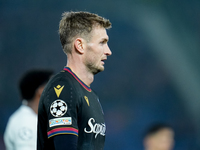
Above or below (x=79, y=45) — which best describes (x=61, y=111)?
below

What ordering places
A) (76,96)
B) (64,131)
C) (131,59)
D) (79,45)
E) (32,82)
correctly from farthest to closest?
1. (131,59)
2. (32,82)
3. (79,45)
4. (76,96)
5. (64,131)

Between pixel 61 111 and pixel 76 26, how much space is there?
0.70 m

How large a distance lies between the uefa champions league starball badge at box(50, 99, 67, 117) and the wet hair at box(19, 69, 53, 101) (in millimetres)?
2177

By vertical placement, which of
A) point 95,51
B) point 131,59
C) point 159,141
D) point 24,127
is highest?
point 131,59

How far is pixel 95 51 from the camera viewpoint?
7.88ft

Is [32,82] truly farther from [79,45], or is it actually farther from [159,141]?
[79,45]

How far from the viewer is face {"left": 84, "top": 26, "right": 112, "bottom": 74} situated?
94.3 inches

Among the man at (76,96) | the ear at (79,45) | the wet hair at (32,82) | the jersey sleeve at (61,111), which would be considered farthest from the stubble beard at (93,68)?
the wet hair at (32,82)

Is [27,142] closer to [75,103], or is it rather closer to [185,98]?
[75,103]

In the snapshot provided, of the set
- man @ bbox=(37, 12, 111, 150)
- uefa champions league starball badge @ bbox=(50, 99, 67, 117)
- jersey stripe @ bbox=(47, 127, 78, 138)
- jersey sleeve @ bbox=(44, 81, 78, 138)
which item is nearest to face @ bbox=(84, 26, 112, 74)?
man @ bbox=(37, 12, 111, 150)

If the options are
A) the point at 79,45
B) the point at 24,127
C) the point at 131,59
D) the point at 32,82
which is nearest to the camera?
the point at 79,45

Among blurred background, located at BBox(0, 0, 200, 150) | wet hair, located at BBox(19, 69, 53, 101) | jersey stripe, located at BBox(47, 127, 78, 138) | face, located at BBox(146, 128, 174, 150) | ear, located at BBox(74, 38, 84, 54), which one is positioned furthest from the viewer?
blurred background, located at BBox(0, 0, 200, 150)

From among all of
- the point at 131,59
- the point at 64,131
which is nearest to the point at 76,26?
the point at 64,131

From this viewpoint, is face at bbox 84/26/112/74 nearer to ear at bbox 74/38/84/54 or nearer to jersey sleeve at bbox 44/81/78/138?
ear at bbox 74/38/84/54
